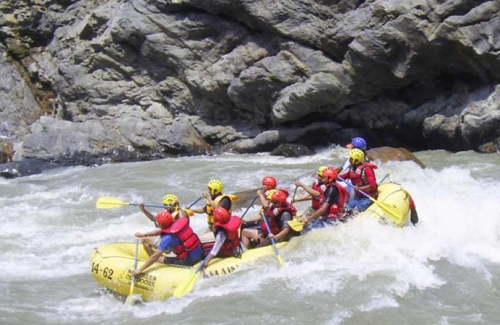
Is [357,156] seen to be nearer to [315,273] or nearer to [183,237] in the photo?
[315,273]

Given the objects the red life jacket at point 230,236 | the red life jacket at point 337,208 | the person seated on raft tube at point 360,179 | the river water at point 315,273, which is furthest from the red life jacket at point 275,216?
the person seated on raft tube at point 360,179

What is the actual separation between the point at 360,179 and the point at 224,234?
2423 millimetres

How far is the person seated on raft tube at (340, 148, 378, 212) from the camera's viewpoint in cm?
930

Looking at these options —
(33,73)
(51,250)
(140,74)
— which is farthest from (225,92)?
(51,250)

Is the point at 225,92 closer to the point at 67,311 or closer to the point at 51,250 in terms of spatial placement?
the point at 51,250

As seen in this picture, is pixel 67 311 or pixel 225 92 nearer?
pixel 67 311

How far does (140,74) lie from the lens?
20.2 m

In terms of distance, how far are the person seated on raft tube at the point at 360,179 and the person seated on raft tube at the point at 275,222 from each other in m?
0.99

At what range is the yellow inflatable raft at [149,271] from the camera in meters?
7.69

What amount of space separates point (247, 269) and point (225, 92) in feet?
37.6

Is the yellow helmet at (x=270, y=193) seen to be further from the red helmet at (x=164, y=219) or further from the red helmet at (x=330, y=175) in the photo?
the red helmet at (x=164, y=219)

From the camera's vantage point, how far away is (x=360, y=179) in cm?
945

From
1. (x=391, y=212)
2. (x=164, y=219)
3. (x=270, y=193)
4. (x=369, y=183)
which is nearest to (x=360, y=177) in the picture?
(x=369, y=183)

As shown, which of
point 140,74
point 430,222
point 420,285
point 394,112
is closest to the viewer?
point 420,285
